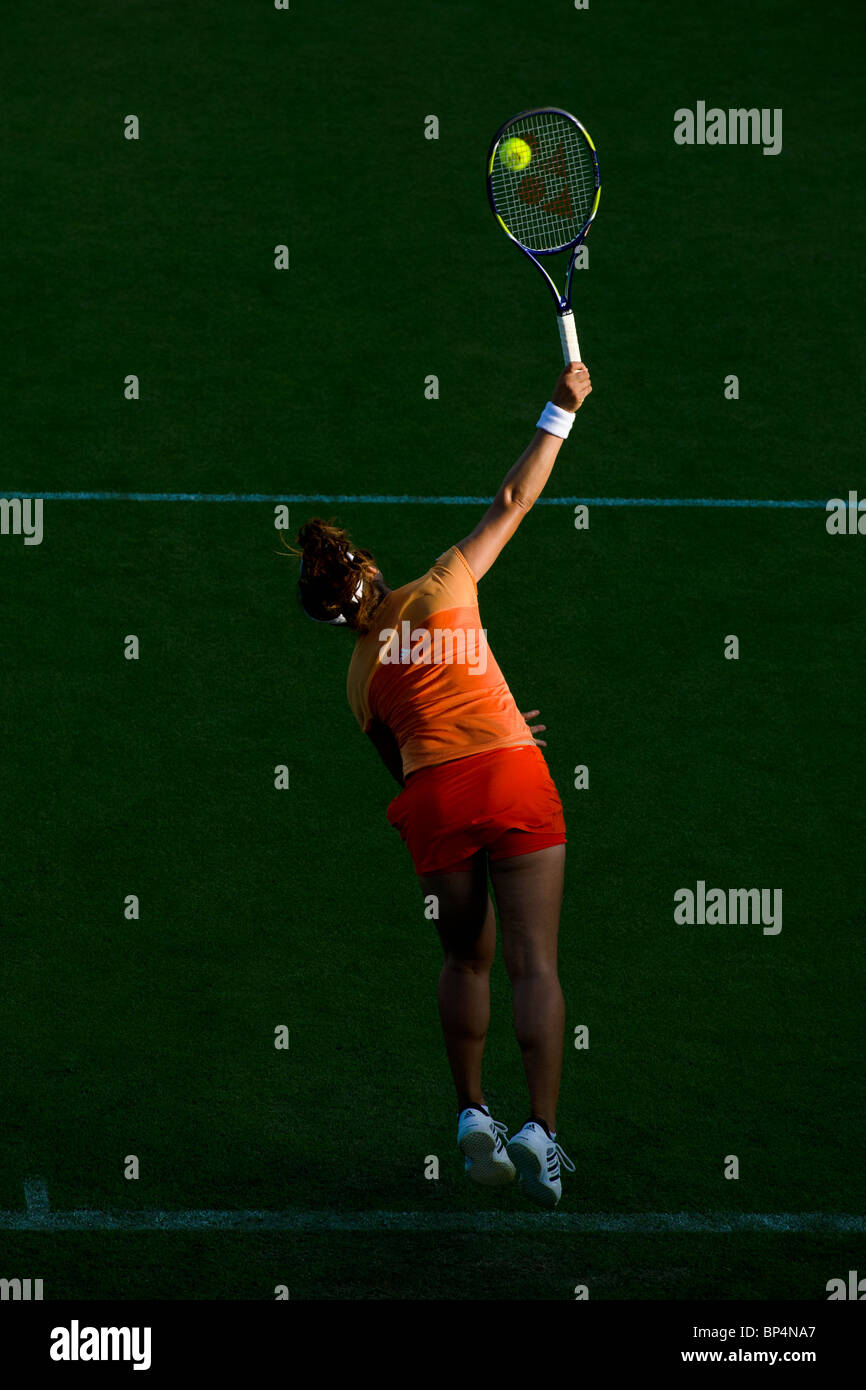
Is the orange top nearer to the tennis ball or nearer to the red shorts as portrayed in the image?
the red shorts

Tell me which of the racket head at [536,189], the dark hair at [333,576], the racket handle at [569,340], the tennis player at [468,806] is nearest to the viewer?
the tennis player at [468,806]

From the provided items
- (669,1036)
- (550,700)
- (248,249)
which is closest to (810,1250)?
(669,1036)

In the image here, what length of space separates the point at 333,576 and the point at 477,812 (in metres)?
0.99

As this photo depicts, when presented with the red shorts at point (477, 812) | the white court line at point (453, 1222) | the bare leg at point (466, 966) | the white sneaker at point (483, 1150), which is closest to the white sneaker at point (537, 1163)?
the white sneaker at point (483, 1150)

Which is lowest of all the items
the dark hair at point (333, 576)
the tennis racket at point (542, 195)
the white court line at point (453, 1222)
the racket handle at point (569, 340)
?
the white court line at point (453, 1222)

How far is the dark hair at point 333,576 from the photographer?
656 cm

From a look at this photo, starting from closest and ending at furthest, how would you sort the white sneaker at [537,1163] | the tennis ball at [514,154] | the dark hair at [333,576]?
1. the white sneaker at [537,1163]
2. the dark hair at [333,576]
3. the tennis ball at [514,154]

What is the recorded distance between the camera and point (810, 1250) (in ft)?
21.8

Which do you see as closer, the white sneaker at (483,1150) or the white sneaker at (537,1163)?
the white sneaker at (537,1163)

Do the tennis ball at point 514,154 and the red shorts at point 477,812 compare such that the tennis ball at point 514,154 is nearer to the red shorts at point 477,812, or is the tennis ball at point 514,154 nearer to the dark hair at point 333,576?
the dark hair at point 333,576

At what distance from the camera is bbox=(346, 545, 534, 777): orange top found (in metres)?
6.48

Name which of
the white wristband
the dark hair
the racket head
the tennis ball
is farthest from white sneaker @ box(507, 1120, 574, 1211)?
the tennis ball

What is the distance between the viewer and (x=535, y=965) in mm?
6410

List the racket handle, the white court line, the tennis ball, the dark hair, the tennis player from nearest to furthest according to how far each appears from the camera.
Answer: the tennis player < the dark hair < the white court line < the racket handle < the tennis ball
